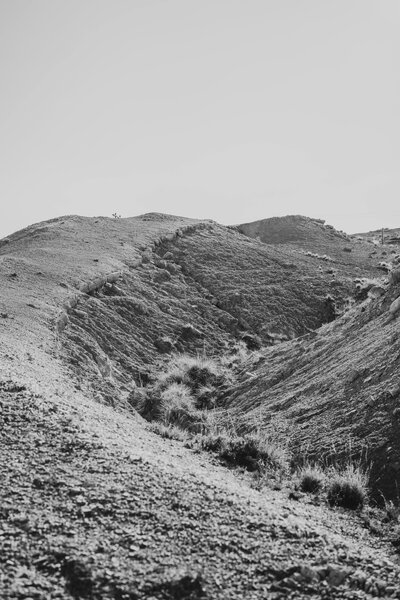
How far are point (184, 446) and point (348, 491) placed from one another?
2.99 meters

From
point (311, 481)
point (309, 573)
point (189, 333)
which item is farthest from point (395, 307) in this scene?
point (189, 333)

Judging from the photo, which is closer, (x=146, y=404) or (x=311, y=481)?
(x=311, y=481)

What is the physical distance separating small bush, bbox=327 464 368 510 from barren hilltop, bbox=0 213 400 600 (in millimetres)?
21

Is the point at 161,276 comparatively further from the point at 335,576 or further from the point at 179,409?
the point at 335,576

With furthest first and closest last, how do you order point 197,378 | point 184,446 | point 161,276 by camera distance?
point 161,276 → point 197,378 → point 184,446

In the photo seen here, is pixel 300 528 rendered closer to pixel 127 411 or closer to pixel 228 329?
pixel 127 411

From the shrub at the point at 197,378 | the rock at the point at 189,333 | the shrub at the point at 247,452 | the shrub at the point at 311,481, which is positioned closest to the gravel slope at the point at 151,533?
the shrub at the point at 311,481

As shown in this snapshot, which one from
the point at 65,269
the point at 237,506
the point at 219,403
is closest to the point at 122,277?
the point at 65,269

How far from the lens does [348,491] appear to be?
27.6 ft

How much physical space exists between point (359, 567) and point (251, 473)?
336cm

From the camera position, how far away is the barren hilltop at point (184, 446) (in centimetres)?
545

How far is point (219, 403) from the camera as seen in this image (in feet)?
55.1

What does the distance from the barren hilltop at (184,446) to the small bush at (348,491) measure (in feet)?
0.07

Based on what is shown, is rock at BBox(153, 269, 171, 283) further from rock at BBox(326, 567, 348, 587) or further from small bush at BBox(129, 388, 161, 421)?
rock at BBox(326, 567, 348, 587)
